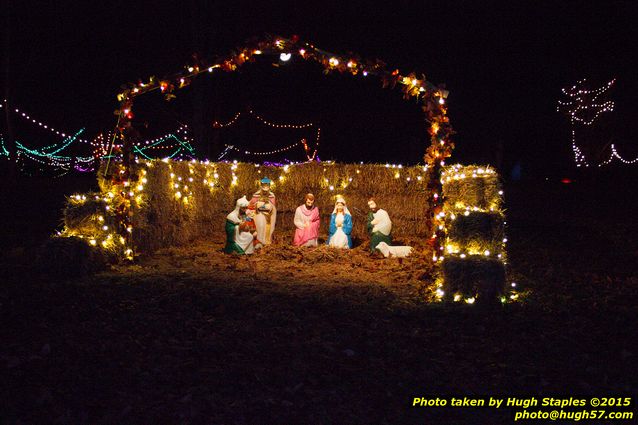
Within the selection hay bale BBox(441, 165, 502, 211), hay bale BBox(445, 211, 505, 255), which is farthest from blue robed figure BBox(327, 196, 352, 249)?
hay bale BBox(445, 211, 505, 255)

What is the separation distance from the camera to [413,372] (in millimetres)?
5348

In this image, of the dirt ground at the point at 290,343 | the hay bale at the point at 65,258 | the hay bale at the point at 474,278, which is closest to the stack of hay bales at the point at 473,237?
the hay bale at the point at 474,278

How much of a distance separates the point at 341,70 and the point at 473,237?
4.49 meters

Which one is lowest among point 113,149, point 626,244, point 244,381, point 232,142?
point 244,381

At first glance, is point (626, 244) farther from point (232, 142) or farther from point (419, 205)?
point (232, 142)

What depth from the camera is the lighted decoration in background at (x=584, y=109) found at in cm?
2586

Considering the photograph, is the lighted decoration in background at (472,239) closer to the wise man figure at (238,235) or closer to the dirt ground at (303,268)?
the dirt ground at (303,268)

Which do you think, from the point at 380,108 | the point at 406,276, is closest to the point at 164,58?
the point at 380,108

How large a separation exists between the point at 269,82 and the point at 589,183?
17.5 meters

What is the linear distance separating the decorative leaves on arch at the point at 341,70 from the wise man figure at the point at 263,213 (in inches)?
133

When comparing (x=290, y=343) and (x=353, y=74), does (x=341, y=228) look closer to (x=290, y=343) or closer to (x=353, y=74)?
(x=353, y=74)

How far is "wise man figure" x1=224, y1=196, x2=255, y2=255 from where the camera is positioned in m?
A: 11.9

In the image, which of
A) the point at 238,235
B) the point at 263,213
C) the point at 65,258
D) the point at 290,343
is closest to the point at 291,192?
→ the point at 263,213

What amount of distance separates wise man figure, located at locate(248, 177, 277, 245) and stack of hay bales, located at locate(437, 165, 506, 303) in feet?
14.6
